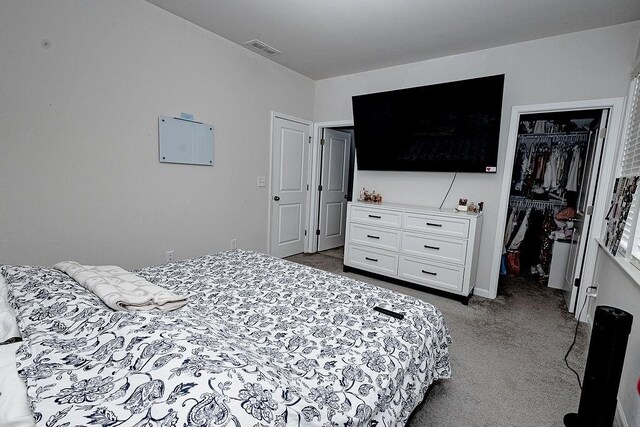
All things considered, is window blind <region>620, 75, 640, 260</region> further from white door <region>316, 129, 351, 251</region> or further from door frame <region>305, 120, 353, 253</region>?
white door <region>316, 129, 351, 251</region>

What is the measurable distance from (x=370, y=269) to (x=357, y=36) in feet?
8.29

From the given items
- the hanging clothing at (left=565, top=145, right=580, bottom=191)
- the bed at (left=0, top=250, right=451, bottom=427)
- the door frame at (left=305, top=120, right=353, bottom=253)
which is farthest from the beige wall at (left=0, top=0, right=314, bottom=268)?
the hanging clothing at (left=565, top=145, right=580, bottom=191)

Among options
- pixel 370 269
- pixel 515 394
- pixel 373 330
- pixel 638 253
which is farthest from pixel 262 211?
pixel 638 253

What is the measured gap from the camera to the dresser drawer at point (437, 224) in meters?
2.91

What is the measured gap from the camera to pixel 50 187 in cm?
214

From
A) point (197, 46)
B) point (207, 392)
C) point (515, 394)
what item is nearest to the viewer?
point (207, 392)

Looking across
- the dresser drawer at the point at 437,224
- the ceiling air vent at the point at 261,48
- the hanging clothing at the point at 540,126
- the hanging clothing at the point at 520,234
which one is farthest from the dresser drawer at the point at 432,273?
the ceiling air vent at the point at 261,48

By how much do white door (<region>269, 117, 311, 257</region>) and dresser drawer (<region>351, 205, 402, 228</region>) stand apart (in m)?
1.00

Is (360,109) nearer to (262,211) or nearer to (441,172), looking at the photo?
(441,172)

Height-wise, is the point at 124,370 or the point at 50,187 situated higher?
the point at 50,187

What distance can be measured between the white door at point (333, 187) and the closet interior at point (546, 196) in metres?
2.41

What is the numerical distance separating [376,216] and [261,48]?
231 centimetres

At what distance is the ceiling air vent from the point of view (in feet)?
10.4

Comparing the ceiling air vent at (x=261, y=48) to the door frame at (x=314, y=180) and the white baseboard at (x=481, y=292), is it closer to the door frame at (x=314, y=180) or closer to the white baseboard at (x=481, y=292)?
the door frame at (x=314, y=180)
